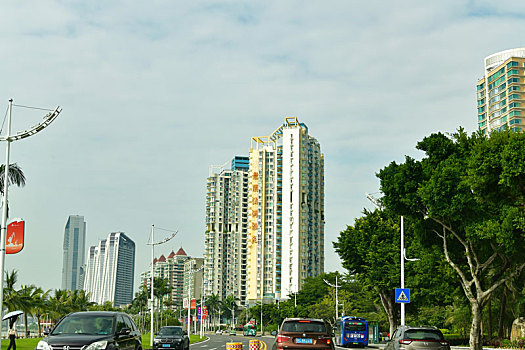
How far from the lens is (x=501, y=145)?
2548 cm

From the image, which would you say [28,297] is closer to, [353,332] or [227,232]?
[353,332]

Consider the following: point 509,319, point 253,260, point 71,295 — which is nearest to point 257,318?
point 253,260

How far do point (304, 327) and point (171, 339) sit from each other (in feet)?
43.6

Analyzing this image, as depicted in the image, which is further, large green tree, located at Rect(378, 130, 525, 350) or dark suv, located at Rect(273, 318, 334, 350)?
large green tree, located at Rect(378, 130, 525, 350)

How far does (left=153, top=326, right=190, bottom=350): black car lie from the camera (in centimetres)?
2959

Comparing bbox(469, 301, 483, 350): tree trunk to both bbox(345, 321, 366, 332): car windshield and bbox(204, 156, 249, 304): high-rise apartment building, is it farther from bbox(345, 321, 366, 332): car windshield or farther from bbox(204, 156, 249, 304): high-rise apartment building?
bbox(204, 156, 249, 304): high-rise apartment building

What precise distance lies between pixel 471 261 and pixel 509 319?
73.8 ft

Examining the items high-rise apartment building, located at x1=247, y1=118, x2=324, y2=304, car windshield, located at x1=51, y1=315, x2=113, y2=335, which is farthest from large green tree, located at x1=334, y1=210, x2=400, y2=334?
high-rise apartment building, located at x1=247, y1=118, x2=324, y2=304

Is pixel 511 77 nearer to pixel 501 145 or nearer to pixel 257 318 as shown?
pixel 257 318

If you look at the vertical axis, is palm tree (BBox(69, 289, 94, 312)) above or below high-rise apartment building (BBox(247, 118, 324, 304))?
below

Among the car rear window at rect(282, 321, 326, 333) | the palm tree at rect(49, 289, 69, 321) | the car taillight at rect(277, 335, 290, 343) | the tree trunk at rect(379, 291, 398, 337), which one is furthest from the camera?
the palm tree at rect(49, 289, 69, 321)

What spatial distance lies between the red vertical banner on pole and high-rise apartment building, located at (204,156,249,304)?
152 m

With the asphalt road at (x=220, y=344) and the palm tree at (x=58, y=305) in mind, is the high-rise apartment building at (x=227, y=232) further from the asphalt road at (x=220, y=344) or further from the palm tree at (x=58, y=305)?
the asphalt road at (x=220, y=344)

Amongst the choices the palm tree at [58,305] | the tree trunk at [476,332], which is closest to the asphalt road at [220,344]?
→ the tree trunk at [476,332]
